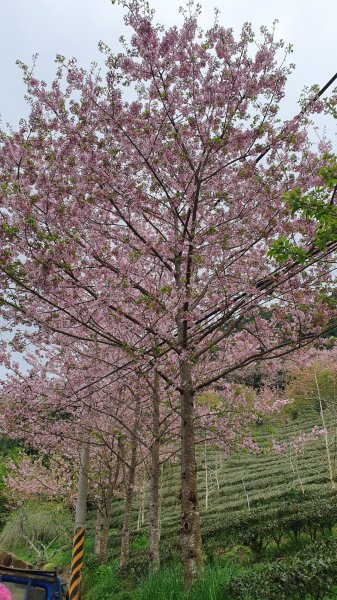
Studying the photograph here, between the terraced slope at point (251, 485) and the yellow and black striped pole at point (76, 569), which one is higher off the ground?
the terraced slope at point (251, 485)

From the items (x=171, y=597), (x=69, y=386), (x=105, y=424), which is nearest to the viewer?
(x=171, y=597)

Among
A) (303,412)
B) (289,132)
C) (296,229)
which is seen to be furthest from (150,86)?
(303,412)

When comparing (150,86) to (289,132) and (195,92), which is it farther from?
(289,132)

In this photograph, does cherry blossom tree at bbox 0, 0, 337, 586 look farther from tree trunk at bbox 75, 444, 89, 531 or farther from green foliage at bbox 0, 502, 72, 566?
green foliage at bbox 0, 502, 72, 566

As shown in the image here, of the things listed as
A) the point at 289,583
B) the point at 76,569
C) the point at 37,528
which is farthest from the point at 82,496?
the point at 37,528

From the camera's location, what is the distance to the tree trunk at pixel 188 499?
5238 mm

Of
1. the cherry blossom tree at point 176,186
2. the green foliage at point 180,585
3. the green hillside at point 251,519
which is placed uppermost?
the cherry blossom tree at point 176,186

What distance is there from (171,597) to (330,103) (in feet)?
21.5

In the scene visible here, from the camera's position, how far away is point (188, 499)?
5.71m

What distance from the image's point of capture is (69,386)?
908cm

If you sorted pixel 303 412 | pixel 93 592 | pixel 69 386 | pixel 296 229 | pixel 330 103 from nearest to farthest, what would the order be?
pixel 330 103 → pixel 296 229 → pixel 69 386 → pixel 93 592 → pixel 303 412

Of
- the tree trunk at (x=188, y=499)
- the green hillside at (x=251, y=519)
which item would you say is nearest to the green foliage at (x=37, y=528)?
the green hillside at (x=251, y=519)

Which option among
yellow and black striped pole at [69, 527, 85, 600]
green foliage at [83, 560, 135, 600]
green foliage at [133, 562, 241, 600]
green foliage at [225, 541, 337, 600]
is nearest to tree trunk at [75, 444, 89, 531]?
yellow and black striped pole at [69, 527, 85, 600]

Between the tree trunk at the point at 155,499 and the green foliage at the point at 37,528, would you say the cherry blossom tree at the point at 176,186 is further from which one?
the green foliage at the point at 37,528
